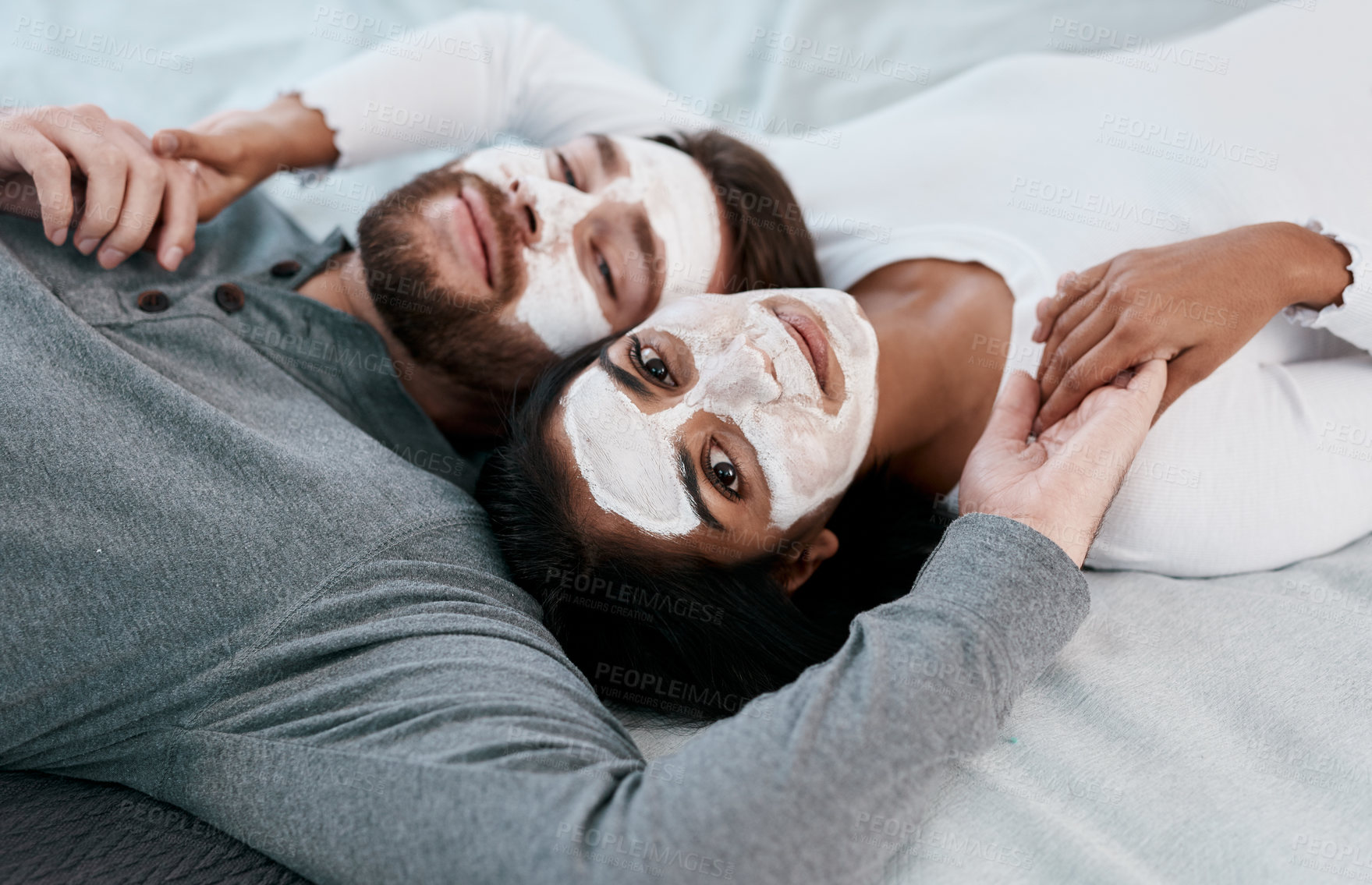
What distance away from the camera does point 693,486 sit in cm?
100

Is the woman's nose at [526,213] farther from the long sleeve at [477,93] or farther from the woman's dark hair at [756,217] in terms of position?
the long sleeve at [477,93]

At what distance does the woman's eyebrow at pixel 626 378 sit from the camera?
3.43 feet

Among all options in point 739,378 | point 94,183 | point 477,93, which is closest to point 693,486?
point 739,378

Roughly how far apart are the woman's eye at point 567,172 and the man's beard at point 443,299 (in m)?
0.11

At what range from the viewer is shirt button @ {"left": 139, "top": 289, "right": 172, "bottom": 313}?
1154mm

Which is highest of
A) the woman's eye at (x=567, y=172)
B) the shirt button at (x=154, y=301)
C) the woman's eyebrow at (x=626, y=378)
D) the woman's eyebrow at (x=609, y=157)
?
the woman's eyebrow at (x=609, y=157)

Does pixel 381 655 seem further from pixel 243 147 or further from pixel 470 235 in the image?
pixel 243 147

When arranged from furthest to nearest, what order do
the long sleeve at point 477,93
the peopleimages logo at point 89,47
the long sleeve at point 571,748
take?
the peopleimages logo at point 89,47
the long sleeve at point 477,93
the long sleeve at point 571,748

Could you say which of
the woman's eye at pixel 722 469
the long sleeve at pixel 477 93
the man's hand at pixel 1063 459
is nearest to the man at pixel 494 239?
the long sleeve at pixel 477 93

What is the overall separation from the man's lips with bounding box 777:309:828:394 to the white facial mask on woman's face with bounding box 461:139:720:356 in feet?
0.84

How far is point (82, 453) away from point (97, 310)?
300 millimetres

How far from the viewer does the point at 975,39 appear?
187cm

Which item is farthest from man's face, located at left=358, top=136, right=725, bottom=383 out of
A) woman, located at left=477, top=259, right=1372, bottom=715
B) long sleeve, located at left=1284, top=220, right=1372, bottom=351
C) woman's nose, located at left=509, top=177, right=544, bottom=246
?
long sleeve, located at left=1284, top=220, right=1372, bottom=351

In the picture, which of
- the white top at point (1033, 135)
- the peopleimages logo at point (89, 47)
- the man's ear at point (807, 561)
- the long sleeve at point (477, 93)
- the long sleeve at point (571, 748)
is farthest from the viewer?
the peopleimages logo at point (89, 47)
